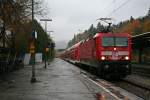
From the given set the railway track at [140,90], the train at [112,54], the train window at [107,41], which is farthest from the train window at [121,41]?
the railway track at [140,90]

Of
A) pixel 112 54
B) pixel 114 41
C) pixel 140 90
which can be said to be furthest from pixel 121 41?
pixel 140 90

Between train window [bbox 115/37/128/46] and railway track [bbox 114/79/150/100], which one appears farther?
train window [bbox 115/37/128/46]

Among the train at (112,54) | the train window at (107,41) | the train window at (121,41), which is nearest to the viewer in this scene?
the train at (112,54)

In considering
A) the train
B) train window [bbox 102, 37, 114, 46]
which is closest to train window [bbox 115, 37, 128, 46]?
the train

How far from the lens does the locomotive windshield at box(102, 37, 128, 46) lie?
26781mm

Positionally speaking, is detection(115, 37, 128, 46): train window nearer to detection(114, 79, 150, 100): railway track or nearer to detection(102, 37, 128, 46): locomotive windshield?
detection(102, 37, 128, 46): locomotive windshield

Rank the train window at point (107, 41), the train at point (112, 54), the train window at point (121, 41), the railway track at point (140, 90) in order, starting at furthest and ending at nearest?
1. the train window at point (121, 41)
2. the train window at point (107, 41)
3. the train at point (112, 54)
4. the railway track at point (140, 90)

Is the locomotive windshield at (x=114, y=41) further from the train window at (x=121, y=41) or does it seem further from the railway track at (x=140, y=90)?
the railway track at (x=140, y=90)

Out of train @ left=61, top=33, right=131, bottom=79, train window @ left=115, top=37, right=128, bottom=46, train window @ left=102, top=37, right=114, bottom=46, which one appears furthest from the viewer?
Result: train window @ left=115, top=37, right=128, bottom=46

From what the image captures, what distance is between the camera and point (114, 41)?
27.0 meters

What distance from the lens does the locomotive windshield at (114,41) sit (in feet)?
87.9

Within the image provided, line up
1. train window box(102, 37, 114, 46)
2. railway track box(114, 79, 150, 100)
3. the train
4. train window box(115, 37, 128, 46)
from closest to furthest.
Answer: railway track box(114, 79, 150, 100), the train, train window box(102, 37, 114, 46), train window box(115, 37, 128, 46)

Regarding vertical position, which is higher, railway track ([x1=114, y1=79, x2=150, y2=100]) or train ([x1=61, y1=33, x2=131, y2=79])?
train ([x1=61, y1=33, x2=131, y2=79])

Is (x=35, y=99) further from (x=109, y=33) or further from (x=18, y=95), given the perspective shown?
(x=109, y=33)
